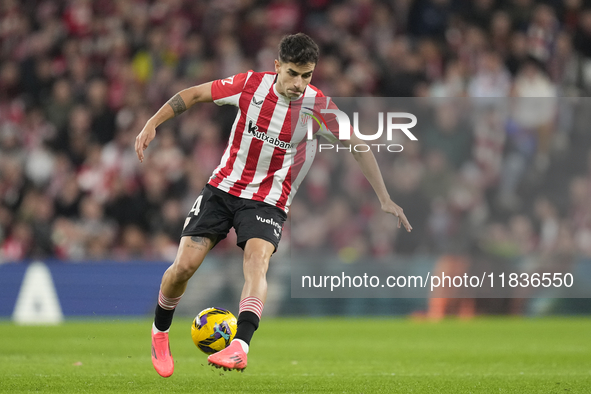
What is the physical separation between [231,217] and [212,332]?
2.66ft

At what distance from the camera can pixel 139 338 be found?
10281mm

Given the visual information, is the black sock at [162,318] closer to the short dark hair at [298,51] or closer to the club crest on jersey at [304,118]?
the club crest on jersey at [304,118]

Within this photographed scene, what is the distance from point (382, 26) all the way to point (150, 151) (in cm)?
463

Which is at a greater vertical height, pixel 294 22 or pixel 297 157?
pixel 294 22

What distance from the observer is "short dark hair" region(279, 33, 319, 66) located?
18.8ft

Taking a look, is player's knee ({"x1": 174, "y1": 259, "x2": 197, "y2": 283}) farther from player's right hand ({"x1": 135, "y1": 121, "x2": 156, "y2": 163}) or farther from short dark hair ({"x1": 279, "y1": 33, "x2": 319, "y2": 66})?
short dark hair ({"x1": 279, "y1": 33, "x2": 319, "y2": 66})

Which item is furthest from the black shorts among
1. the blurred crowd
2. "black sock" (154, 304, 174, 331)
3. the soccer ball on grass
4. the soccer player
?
the blurred crowd

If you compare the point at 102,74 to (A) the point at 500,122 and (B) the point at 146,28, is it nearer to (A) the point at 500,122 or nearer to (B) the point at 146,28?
(B) the point at 146,28

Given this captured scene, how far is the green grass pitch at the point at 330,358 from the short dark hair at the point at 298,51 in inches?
86.0

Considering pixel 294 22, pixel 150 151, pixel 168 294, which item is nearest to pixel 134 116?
pixel 150 151

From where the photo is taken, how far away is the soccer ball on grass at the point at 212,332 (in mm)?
6121

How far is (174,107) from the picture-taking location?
610cm

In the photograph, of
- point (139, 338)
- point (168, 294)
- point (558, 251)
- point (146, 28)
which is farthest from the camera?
point (146, 28)

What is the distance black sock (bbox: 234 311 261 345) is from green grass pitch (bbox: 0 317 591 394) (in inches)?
26.0
